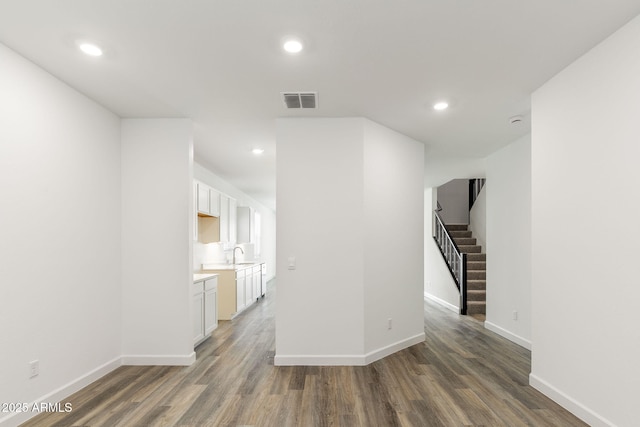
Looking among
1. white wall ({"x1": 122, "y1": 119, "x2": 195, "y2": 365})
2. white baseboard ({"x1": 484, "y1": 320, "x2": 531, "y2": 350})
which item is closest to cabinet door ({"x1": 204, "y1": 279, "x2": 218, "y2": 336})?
white wall ({"x1": 122, "y1": 119, "x2": 195, "y2": 365})

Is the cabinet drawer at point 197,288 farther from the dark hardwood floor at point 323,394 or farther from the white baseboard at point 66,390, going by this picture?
the white baseboard at point 66,390

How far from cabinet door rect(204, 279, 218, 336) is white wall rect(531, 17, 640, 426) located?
3.81m

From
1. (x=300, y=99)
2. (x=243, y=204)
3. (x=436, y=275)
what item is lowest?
(x=436, y=275)

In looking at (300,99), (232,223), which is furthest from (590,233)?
(232,223)

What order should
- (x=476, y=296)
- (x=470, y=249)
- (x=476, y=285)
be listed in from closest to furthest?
(x=476, y=296)
(x=476, y=285)
(x=470, y=249)

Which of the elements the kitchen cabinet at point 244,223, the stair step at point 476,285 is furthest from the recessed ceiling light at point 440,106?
Answer: the kitchen cabinet at point 244,223

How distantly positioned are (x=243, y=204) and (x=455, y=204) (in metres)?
6.09

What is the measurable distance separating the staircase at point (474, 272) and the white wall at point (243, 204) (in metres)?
5.09

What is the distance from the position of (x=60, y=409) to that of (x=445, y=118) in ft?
14.8

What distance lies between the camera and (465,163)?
6496mm

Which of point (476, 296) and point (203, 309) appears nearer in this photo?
point (203, 309)

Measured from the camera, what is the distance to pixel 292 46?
2.62 metres

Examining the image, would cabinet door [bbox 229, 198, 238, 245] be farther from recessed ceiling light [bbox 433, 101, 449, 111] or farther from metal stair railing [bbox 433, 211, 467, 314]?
recessed ceiling light [bbox 433, 101, 449, 111]

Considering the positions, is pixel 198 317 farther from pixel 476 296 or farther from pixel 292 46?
pixel 476 296
